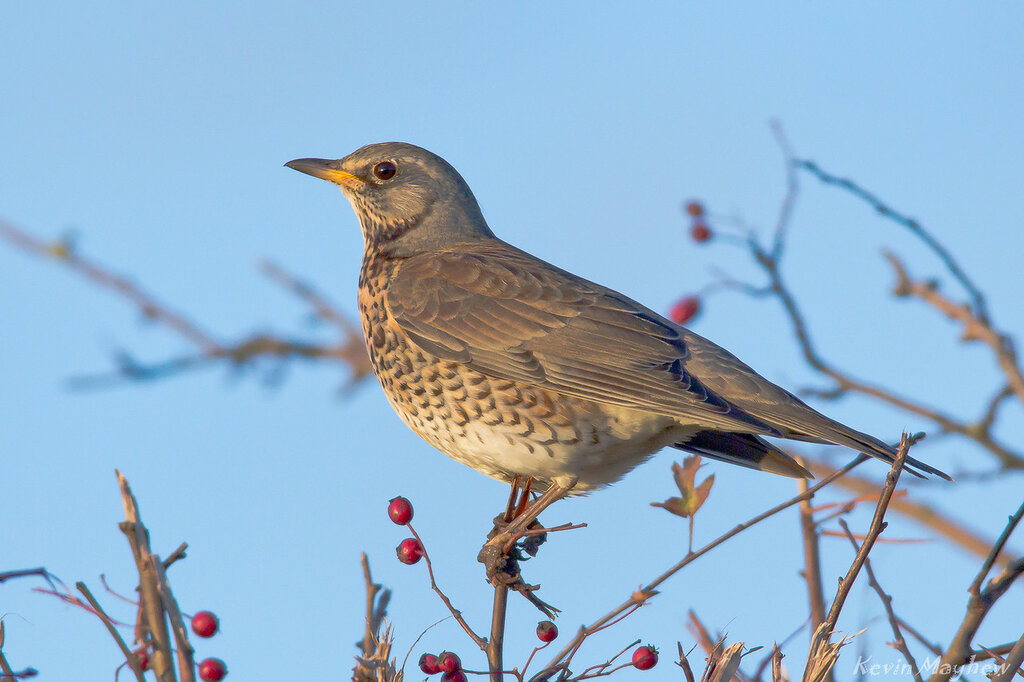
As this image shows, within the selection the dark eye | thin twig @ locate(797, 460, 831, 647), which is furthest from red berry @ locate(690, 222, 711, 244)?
thin twig @ locate(797, 460, 831, 647)

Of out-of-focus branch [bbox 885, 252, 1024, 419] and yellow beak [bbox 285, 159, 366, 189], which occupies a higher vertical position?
yellow beak [bbox 285, 159, 366, 189]

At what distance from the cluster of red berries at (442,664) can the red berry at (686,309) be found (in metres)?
2.61

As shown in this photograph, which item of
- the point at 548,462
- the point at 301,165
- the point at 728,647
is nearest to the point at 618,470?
the point at 548,462

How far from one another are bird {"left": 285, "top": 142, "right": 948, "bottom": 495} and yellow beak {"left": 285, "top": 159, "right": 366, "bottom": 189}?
0.62m

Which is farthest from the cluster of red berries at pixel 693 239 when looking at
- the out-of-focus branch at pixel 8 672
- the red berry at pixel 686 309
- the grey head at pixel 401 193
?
the out-of-focus branch at pixel 8 672

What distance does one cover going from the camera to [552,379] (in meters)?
4.15

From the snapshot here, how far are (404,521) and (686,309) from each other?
2299mm

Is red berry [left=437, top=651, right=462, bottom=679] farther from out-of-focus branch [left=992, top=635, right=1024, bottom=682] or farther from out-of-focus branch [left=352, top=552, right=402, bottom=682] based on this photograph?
out-of-focus branch [left=992, top=635, right=1024, bottom=682]

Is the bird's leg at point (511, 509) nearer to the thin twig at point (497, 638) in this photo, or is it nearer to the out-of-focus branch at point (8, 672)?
the thin twig at point (497, 638)

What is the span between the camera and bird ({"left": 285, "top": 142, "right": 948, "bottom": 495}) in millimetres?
3994

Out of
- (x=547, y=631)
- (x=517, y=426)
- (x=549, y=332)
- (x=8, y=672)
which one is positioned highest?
(x=549, y=332)

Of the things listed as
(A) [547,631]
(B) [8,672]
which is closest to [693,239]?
(A) [547,631]

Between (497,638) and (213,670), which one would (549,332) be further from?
(213,670)

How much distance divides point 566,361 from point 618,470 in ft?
1.57
